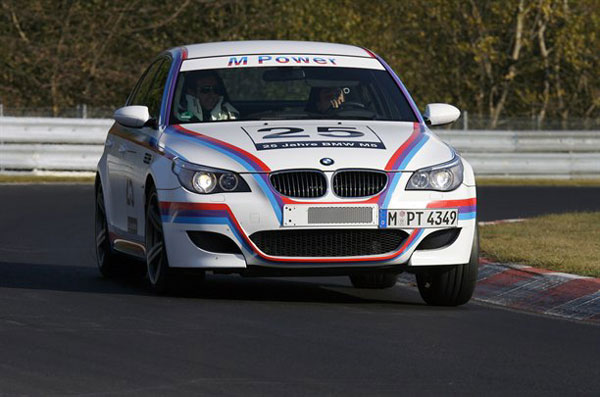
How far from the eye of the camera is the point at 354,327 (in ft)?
29.0

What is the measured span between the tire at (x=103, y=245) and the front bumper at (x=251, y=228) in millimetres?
2095

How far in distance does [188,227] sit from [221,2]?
25.5 metres

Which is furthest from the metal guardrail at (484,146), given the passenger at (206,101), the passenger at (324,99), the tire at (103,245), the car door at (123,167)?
the passenger at (324,99)

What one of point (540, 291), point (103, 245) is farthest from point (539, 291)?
point (103, 245)

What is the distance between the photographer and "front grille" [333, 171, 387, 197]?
31.3 ft

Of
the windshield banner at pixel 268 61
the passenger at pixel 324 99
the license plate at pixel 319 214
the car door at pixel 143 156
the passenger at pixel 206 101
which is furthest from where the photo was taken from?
the windshield banner at pixel 268 61

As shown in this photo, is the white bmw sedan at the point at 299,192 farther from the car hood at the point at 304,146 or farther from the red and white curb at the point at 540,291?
the red and white curb at the point at 540,291

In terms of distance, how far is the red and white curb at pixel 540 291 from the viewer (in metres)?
10.1

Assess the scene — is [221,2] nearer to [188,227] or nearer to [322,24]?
[322,24]

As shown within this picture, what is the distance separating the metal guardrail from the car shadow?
52.0ft

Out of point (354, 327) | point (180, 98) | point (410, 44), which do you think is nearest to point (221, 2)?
point (410, 44)

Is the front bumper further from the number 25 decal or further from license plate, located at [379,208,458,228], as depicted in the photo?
the number 25 decal

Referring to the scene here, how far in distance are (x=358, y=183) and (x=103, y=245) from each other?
318cm

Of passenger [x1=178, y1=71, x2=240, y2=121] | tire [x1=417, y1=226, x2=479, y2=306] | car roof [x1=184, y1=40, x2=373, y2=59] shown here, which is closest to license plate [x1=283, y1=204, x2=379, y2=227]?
tire [x1=417, y1=226, x2=479, y2=306]
